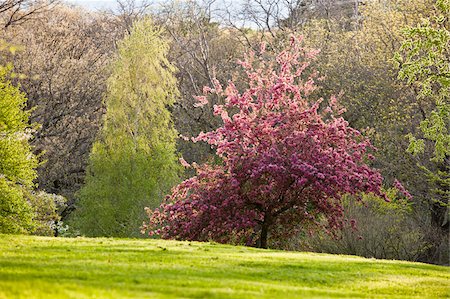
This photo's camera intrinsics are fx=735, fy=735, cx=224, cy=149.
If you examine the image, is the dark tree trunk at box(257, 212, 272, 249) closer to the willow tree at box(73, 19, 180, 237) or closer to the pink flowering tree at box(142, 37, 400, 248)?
the pink flowering tree at box(142, 37, 400, 248)

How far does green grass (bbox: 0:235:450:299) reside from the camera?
24.9 feet

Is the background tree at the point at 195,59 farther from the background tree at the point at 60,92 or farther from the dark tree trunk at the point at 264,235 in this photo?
the dark tree trunk at the point at 264,235

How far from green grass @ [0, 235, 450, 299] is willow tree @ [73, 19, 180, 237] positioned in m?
11.2

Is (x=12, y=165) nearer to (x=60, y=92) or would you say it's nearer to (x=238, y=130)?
(x=238, y=130)

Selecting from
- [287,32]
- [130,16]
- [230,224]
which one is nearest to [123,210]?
[230,224]

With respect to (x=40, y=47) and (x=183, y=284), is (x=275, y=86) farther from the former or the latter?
(x=40, y=47)

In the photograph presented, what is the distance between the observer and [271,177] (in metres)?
17.9

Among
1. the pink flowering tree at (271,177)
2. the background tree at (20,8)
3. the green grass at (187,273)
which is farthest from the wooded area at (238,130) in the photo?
the green grass at (187,273)

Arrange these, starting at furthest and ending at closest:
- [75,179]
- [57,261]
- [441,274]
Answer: [75,179]
[441,274]
[57,261]

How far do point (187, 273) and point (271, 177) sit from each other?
851 cm

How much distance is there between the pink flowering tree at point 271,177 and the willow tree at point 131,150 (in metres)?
5.80

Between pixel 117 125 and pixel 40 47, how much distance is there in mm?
6787

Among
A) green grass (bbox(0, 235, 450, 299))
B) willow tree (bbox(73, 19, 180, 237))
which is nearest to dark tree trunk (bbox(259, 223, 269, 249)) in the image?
green grass (bbox(0, 235, 450, 299))

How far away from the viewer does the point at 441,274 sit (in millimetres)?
12680
